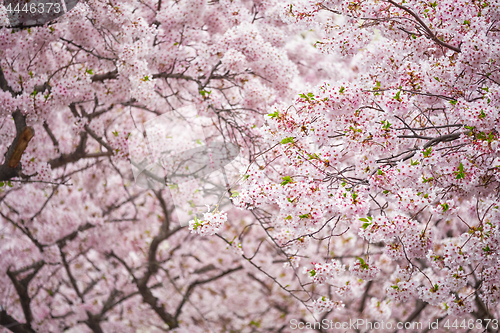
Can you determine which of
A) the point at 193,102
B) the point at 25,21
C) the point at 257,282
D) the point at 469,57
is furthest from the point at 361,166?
the point at 257,282

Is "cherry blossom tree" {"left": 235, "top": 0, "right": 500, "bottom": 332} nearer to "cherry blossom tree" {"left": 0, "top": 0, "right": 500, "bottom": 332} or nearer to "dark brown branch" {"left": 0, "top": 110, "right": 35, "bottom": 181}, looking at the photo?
"cherry blossom tree" {"left": 0, "top": 0, "right": 500, "bottom": 332}

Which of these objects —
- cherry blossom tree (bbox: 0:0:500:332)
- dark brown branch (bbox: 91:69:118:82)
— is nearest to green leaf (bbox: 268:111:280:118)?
A: cherry blossom tree (bbox: 0:0:500:332)

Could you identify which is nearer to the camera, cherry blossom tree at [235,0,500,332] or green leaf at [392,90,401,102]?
cherry blossom tree at [235,0,500,332]

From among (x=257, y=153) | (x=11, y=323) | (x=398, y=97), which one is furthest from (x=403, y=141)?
(x=11, y=323)

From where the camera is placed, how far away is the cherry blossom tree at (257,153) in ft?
9.95

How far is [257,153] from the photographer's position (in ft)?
13.5

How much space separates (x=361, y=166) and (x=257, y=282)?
6.13m

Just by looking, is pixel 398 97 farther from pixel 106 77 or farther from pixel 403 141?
pixel 106 77

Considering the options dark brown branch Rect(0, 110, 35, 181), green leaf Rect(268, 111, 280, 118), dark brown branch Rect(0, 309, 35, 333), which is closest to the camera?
green leaf Rect(268, 111, 280, 118)

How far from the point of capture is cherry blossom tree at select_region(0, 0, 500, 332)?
3.03m

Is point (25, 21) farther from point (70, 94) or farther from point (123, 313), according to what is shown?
point (123, 313)

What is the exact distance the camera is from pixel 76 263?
8266 millimetres

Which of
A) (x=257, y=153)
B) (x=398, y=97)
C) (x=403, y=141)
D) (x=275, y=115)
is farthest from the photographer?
(x=257, y=153)

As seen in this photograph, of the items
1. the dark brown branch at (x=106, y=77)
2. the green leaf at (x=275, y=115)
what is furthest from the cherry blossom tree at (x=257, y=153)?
the dark brown branch at (x=106, y=77)
